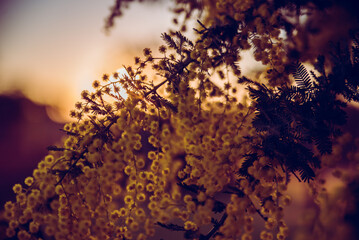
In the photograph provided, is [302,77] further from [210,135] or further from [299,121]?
[210,135]

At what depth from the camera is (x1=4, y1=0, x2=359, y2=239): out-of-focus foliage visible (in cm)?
145

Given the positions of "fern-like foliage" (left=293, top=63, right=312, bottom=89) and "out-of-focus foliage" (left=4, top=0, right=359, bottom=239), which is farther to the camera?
"fern-like foliage" (left=293, top=63, right=312, bottom=89)

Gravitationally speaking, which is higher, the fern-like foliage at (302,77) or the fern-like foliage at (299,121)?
the fern-like foliage at (302,77)

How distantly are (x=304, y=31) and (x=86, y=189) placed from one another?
76.4 inches

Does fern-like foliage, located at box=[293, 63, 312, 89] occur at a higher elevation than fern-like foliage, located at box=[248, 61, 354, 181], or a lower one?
higher

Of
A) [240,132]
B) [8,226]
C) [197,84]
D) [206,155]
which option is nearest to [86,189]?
[8,226]

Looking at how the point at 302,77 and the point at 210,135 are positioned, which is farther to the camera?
the point at 210,135

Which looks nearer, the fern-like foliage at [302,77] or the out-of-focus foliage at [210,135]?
the out-of-focus foliage at [210,135]

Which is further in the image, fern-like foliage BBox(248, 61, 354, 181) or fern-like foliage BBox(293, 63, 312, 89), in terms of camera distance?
fern-like foliage BBox(293, 63, 312, 89)

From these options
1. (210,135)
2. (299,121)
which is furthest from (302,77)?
(210,135)

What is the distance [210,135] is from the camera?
70.6 inches

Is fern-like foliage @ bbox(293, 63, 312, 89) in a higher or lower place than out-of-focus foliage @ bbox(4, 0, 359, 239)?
higher

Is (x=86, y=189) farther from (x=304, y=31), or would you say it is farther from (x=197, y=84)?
(x=304, y=31)

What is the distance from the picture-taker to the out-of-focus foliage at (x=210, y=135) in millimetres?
1454
